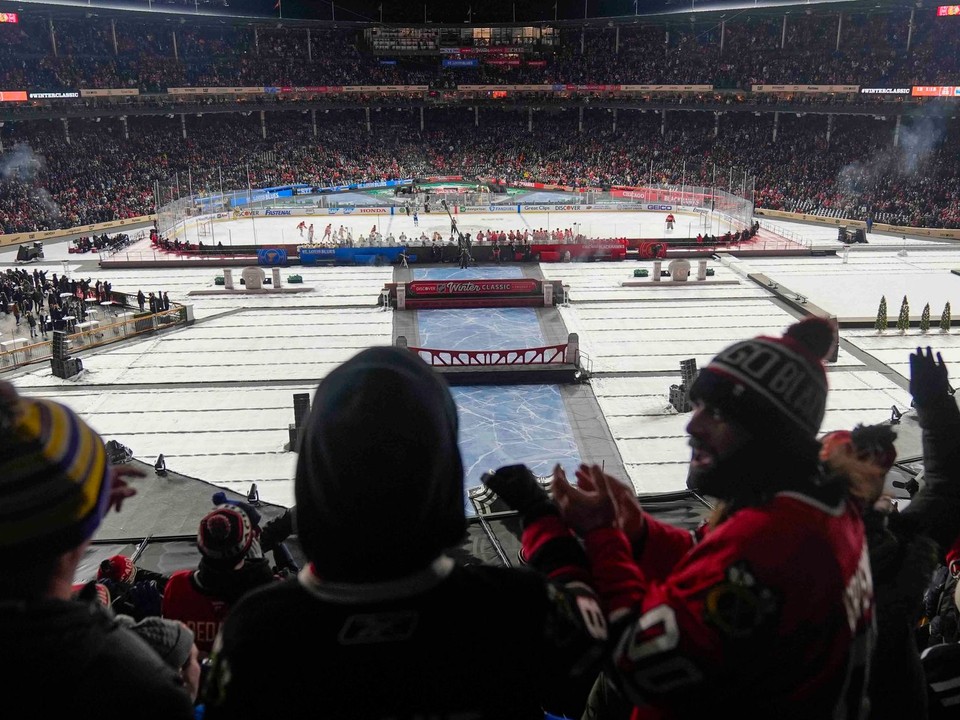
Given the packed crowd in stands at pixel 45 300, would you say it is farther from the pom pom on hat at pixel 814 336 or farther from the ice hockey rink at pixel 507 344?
the pom pom on hat at pixel 814 336

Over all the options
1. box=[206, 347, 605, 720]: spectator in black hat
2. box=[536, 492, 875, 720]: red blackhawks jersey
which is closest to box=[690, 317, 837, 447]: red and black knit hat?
box=[536, 492, 875, 720]: red blackhawks jersey

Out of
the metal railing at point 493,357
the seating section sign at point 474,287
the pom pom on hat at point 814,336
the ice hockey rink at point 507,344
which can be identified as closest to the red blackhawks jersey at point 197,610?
the pom pom on hat at point 814,336

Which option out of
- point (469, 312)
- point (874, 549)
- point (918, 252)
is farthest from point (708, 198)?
point (874, 549)

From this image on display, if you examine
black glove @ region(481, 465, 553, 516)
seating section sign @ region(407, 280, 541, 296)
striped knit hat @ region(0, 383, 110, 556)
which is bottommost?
seating section sign @ region(407, 280, 541, 296)

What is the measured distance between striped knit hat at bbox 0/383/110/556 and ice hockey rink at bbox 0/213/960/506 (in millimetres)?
13218

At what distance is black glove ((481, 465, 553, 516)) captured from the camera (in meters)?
2.44

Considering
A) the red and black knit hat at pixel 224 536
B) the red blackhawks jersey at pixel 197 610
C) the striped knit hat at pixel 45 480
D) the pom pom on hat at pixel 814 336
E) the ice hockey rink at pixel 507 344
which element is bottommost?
the ice hockey rink at pixel 507 344

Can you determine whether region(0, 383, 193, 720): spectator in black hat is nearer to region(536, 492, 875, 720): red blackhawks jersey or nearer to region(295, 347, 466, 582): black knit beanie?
region(295, 347, 466, 582): black knit beanie

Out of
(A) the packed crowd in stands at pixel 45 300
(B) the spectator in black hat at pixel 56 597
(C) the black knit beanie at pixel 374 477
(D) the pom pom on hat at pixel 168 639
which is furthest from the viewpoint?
(A) the packed crowd in stands at pixel 45 300

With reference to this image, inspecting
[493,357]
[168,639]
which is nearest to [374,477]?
[168,639]

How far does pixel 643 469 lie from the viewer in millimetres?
16062

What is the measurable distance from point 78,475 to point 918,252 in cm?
4534

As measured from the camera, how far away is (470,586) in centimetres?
184

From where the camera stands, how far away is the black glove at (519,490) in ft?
7.99
